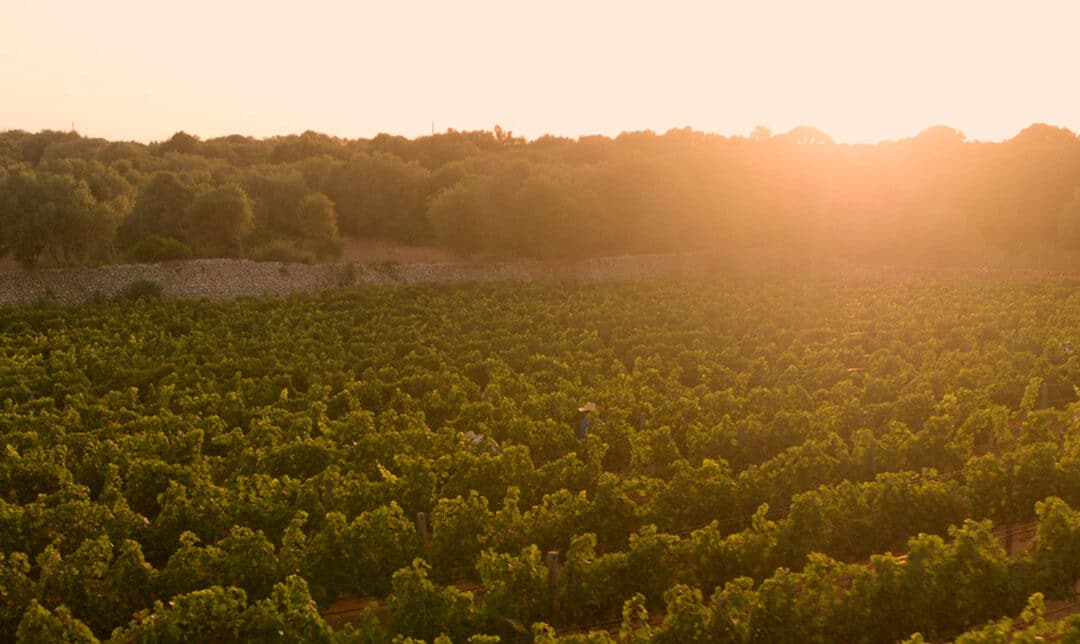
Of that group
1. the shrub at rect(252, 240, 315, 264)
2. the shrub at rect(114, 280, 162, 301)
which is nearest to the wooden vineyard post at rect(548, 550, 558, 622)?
the shrub at rect(114, 280, 162, 301)

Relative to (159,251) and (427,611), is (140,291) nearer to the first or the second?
(159,251)

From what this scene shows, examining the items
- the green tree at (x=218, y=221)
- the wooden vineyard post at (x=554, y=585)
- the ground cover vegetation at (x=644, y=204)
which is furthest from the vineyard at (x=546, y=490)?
the ground cover vegetation at (x=644, y=204)

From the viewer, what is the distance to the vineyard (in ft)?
29.6

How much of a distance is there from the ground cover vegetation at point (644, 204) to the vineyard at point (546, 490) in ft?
76.5

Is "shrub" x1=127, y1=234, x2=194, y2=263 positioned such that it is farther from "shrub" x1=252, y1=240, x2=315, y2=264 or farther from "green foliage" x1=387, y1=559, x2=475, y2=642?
"green foliage" x1=387, y1=559, x2=475, y2=642

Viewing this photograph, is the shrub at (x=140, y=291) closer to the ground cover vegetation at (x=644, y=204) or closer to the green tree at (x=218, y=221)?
the ground cover vegetation at (x=644, y=204)

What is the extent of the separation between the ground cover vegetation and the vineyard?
23309 mm

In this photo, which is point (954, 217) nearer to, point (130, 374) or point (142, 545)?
point (130, 374)

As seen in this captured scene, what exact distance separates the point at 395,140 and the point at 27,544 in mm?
66904

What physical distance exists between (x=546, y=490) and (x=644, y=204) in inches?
1567

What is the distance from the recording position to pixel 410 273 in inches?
1713

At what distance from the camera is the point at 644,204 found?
2010 inches

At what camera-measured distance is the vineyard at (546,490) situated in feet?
29.6

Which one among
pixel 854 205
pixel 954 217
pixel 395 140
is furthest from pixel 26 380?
pixel 395 140
